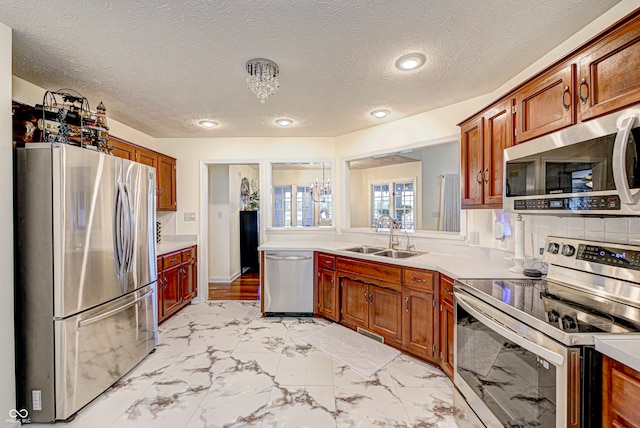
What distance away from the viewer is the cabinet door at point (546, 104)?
→ 1435 mm

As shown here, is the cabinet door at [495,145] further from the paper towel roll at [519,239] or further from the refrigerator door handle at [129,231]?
the refrigerator door handle at [129,231]

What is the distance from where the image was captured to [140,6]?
1.43 meters

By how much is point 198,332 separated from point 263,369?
1.11 m

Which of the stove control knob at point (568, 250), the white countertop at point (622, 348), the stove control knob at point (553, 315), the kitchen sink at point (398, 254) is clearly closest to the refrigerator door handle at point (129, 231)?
the kitchen sink at point (398, 254)

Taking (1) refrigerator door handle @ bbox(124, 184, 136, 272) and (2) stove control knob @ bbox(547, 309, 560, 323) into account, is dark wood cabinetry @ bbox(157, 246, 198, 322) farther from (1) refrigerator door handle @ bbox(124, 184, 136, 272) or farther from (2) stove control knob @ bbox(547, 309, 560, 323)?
(2) stove control knob @ bbox(547, 309, 560, 323)

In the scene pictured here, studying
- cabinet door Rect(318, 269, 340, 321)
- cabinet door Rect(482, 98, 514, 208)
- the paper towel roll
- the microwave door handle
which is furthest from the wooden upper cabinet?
the microwave door handle

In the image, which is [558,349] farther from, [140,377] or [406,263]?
[140,377]

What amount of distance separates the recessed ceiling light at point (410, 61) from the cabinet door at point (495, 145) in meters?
0.63

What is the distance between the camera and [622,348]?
0.91m

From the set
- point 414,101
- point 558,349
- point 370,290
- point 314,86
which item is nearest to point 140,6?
point 314,86

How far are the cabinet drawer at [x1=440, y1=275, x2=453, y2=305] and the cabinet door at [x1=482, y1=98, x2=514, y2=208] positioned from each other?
0.64 metres

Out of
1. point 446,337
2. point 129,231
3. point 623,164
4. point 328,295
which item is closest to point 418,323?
point 446,337

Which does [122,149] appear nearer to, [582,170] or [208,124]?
[208,124]

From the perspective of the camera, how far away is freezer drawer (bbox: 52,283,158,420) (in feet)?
5.63
